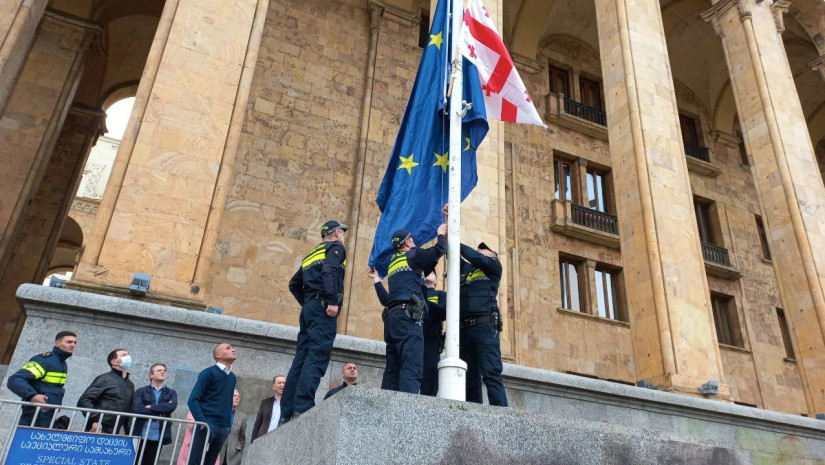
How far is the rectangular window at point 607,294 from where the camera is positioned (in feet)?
57.3

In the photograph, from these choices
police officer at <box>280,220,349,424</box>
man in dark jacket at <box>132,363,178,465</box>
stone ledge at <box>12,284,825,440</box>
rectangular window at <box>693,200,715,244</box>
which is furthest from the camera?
rectangular window at <box>693,200,715,244</box>

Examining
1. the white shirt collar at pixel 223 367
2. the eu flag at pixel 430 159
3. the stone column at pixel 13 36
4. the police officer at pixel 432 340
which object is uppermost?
the stone column at pixel 13 36

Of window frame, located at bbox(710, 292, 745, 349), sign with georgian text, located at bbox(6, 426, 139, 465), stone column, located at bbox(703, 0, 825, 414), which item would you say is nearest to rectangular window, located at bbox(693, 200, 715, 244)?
window frame, located at bbox(710, 292, 745, 349)

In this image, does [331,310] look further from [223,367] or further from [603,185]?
[603,185]

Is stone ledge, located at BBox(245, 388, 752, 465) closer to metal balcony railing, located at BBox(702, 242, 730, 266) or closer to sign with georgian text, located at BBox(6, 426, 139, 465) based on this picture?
sign with georgian text, located at BBox(6, 426, 139, 465)

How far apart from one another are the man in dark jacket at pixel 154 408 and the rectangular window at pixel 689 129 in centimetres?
2158

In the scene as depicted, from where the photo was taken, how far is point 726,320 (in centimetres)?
1950

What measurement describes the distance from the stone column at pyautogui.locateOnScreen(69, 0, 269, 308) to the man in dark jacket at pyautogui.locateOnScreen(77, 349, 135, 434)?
153 cm

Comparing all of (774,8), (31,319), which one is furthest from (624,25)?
(31,319)

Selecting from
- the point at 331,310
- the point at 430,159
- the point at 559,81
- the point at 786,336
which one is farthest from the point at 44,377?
the point at 786,336

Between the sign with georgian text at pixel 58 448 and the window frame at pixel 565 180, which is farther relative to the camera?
the window frame at pixel 565 180

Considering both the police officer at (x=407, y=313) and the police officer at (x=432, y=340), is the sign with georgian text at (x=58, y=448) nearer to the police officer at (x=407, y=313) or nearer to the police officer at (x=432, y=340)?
the police officer at (x=407, y=313)

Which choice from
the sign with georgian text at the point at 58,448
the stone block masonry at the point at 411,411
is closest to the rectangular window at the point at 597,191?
the stone block masonry at the point at 411,411

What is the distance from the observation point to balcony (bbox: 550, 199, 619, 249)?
687 inches
